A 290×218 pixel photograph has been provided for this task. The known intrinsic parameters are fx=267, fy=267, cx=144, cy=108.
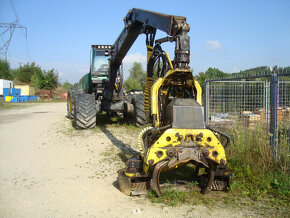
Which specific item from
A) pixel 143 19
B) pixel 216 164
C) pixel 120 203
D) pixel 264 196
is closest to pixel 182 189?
pixel 216 164

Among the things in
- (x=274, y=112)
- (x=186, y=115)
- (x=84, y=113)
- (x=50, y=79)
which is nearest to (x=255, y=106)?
(x=274, y=112)

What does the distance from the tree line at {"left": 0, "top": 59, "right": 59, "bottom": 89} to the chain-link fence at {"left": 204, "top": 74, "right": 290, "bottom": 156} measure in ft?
166

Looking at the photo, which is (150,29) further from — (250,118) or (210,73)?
(210,73)

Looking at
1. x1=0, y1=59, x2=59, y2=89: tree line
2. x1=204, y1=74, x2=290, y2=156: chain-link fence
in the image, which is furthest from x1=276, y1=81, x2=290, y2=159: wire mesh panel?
x1=0, y1=59, x2=59, y2=89: tree line

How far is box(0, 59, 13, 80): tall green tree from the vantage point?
58806mm

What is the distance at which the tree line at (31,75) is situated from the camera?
53688 millimetres

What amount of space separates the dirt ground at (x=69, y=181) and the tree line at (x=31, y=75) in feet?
156

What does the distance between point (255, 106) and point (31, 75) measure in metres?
59.8

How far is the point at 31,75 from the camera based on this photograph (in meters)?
59.0

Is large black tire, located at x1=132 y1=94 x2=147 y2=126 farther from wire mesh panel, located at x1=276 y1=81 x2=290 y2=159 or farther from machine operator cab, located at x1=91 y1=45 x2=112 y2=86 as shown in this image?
wire mesh panel, located at x1=276 y1=81 x2=290 y2=159

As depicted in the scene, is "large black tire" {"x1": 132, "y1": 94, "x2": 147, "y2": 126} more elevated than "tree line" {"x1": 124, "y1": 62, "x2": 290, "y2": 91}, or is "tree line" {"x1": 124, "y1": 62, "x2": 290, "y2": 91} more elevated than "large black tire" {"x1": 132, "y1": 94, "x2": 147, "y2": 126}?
"tree line" {"x1": 124, "y1": 62, "x2": 290, "y2": 91}

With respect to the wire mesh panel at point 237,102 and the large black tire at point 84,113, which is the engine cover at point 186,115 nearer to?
the wire mesh panel at point 237,102

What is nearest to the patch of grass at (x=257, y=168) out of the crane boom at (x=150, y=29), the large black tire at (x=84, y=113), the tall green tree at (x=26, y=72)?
the crane boom at (x=150, y=29)

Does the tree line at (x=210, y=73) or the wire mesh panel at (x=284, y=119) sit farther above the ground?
the tree line at (x=210, y=73)
